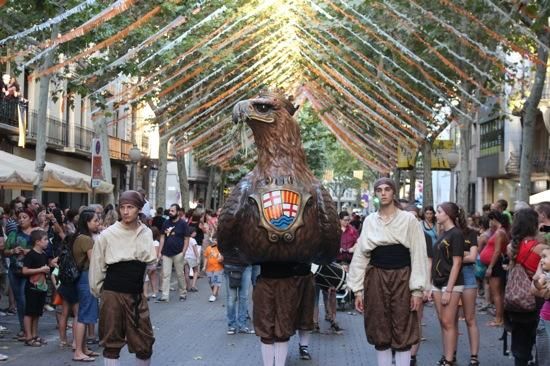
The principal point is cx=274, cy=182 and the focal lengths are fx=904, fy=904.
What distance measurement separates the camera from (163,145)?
94.4 feet

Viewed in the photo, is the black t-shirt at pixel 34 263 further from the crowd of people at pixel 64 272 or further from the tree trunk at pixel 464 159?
the tree trunk at pixel 464 159

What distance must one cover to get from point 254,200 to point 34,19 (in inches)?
481

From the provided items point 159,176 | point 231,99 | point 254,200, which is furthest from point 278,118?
point 159,176

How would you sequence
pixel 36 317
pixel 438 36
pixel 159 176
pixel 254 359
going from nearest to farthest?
pixel 254 359
pixel 36 317
pixel 438 36
pixel 159 176


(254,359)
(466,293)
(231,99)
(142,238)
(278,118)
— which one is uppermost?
(231,99)

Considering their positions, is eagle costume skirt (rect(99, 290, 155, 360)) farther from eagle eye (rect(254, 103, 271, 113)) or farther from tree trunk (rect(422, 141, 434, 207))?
tree trunk (rect(422, 141, 434, 207))

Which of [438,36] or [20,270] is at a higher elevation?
[438,36]

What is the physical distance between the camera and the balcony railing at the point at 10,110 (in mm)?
28811

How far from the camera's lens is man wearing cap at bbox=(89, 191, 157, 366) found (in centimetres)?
802

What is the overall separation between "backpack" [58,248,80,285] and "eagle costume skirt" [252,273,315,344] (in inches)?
116

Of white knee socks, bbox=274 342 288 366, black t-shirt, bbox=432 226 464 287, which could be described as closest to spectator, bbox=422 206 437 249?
black t-shirt, bbox=432 226 464 287

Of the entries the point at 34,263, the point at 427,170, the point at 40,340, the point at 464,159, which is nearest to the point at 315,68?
the point at 464,159

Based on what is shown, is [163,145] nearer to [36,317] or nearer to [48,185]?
[48,185]

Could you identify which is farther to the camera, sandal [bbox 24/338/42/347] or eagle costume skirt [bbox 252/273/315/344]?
sandal [bbox 24/338/42/347]
